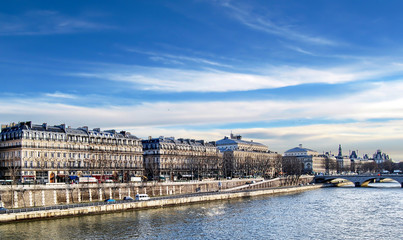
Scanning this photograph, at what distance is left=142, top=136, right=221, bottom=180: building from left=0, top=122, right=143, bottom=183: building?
36.1 feet

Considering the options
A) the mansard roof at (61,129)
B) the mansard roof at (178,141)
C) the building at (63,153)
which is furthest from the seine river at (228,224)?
the mansard roof at (178,141)

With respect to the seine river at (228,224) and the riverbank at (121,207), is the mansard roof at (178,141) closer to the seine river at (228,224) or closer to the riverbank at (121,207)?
the riverbank at (121,207)

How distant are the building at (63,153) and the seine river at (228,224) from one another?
29338 millimetres

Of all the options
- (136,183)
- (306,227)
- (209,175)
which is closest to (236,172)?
(209,175)

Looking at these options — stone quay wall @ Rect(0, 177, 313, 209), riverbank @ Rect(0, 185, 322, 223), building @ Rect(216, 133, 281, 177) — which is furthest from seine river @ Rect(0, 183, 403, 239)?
building @ Rect(216, 133, 281, 177)

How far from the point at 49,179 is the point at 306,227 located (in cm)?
5116

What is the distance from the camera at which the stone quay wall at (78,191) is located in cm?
6706

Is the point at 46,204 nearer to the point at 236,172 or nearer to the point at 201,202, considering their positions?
the point at 201,202

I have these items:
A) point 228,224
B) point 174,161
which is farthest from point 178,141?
point 228,224

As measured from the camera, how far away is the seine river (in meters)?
50.8

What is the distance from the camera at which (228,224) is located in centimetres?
5897

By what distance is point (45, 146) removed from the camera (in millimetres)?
98250

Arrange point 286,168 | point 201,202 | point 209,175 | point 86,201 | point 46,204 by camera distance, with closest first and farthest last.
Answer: point 46,204
point 86,201
point 201,202
point 209,175
point 286,168

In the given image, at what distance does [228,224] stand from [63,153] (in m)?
54.7
